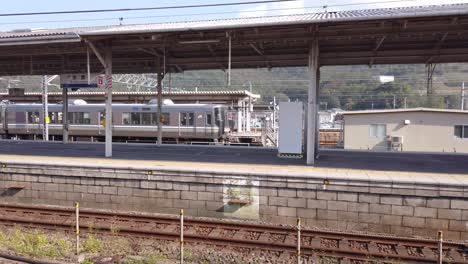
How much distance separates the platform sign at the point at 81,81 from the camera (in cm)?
1545

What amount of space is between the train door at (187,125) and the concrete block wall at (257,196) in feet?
47.9

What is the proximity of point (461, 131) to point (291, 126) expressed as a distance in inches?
643

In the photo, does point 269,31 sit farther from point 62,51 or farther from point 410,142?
point 410,142

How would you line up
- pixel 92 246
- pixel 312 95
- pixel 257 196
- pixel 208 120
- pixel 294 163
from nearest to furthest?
pixel 92 246 → pixel 257 196 → pixel 312 95 → pixel 294 163 → pixel 208 120

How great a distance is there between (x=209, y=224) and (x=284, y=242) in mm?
2070

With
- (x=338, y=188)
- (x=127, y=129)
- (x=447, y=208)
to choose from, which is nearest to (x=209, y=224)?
(x=338, y=188)

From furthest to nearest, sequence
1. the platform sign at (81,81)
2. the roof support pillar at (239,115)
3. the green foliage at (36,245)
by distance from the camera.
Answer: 1. the roof support pillar at (239,115)
2. the platform sign at (81,81)
3. the green foliage at (36,245)

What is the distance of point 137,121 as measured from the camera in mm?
27062

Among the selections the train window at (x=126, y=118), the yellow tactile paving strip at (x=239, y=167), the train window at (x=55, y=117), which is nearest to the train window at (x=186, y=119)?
the train window at (x=126, y=118)

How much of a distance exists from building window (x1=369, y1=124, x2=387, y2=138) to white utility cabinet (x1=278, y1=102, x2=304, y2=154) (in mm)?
14475

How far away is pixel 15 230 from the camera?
9.73 metres

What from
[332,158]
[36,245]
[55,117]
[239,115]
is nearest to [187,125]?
[239,115]

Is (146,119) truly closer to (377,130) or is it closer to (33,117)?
(33,117)

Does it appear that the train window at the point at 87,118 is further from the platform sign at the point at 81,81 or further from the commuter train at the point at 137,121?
A: the platform sign at the point at 81,81
